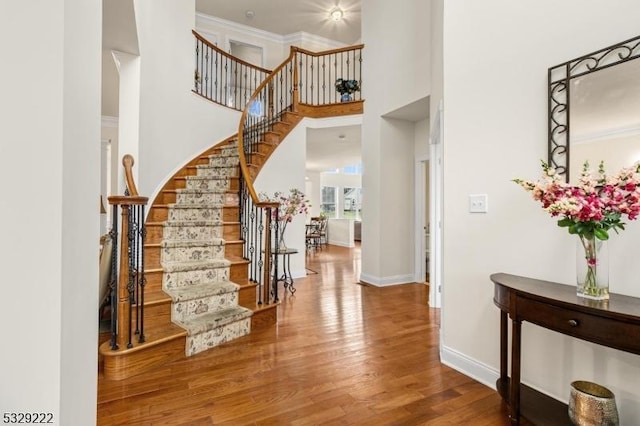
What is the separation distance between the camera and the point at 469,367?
234cm

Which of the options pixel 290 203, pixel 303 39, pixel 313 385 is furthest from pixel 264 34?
pixel 313 385

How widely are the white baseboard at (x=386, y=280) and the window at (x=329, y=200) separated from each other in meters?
7.48

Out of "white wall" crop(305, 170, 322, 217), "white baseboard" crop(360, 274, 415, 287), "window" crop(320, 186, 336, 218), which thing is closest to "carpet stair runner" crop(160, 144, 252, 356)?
"white baseboard" crop(360, 274, 415, 287)

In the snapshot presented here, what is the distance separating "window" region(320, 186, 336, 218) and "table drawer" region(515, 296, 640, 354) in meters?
11.0

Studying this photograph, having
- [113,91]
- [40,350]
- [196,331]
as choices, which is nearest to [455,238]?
[196,331]

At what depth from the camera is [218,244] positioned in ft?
11.3

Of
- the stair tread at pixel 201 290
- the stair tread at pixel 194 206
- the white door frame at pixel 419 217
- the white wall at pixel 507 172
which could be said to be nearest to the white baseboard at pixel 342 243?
the white door frame at pixel 419 217

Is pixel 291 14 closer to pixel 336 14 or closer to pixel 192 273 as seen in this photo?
pixel 336 14

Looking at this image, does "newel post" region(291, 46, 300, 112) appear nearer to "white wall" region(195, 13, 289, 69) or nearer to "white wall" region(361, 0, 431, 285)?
"white wall" region(361, 0, 431, 285)

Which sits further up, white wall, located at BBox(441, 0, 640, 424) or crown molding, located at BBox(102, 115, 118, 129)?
crown molding, located at BBox(102, 115, 118, 129)

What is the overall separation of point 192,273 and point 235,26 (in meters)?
6.51

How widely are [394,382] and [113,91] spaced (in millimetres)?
5390

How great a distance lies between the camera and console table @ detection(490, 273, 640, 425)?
1.36 metres

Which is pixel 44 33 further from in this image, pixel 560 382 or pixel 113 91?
pixel 113 91
